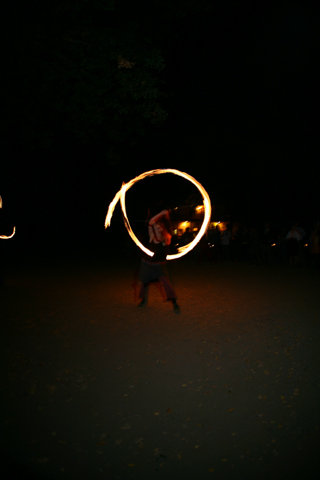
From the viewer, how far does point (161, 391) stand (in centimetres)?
450

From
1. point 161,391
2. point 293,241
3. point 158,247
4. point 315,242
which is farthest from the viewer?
point 293,241

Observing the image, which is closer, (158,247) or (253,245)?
(158,247)

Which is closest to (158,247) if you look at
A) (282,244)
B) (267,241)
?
(267,241)

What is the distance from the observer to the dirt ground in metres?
3.21

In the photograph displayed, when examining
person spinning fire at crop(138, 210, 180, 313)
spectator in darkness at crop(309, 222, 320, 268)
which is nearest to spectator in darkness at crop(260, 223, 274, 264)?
spectator in darkness at crop(309, 222, 320, 268)

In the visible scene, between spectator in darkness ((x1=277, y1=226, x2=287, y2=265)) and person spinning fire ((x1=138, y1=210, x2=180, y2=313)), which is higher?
person spinning fire ((x1=138, y1=210, x2=180, y2=313))

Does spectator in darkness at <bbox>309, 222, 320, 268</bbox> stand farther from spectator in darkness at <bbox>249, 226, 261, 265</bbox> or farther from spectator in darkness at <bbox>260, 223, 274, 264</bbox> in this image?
spectator in darkness at <bbox>249, 226, 261, 265</bbox>

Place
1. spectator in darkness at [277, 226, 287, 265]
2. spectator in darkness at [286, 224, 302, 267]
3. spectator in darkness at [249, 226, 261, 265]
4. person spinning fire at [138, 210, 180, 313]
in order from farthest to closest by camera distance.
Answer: spectator in darkness at [249, 226, 261, 265] → spectator in darkness at [277, 226, 287, 265] → spectator in darkness at [286, 224, 302, 267] → person spinning fire at [138, 210, 180, 313]

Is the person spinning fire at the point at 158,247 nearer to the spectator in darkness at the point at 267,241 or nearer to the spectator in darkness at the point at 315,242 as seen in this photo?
the spectator in darkness at the point at 315,242

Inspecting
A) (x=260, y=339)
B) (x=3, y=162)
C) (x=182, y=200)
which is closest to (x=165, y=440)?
(x=260, y=339)

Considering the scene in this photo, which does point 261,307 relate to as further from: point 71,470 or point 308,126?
point 308,126

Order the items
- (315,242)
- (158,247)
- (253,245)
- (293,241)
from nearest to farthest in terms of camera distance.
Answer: (158,247) < (315,242) < (293,241) < (253,245)

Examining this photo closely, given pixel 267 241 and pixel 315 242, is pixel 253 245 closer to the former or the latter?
pixel 267 241

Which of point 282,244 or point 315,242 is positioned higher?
point 315,242
